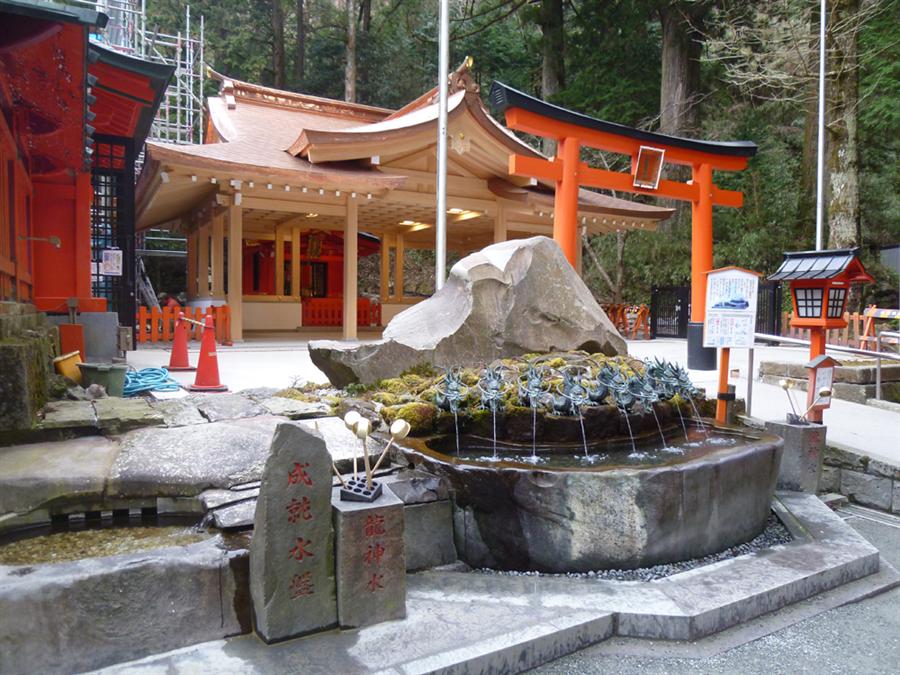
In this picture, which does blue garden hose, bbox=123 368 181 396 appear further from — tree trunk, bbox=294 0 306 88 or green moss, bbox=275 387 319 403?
tree trunk, bbox=294 0 306 88

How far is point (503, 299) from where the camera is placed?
588 centimetres

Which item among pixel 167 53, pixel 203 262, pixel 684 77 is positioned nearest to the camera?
pixel 203 262

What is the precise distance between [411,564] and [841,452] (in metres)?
4.21

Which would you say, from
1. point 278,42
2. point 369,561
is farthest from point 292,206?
point 278,42

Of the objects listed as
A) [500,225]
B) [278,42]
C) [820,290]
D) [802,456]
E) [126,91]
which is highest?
[278,42]

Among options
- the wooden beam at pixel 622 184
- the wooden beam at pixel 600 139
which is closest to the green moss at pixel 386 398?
the wooden beam at pixel 600 139

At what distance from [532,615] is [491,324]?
3.15 metres

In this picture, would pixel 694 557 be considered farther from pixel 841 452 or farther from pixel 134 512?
pixel 134 512

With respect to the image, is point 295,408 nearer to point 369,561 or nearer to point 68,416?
point 68,416

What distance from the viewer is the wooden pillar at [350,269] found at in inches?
543

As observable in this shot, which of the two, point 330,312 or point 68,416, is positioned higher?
point 330,312

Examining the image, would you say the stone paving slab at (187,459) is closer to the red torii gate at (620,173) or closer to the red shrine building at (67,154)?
the red shrine building at (67,154)

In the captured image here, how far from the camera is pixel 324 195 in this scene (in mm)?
13227

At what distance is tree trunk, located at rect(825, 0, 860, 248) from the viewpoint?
14.2 m
